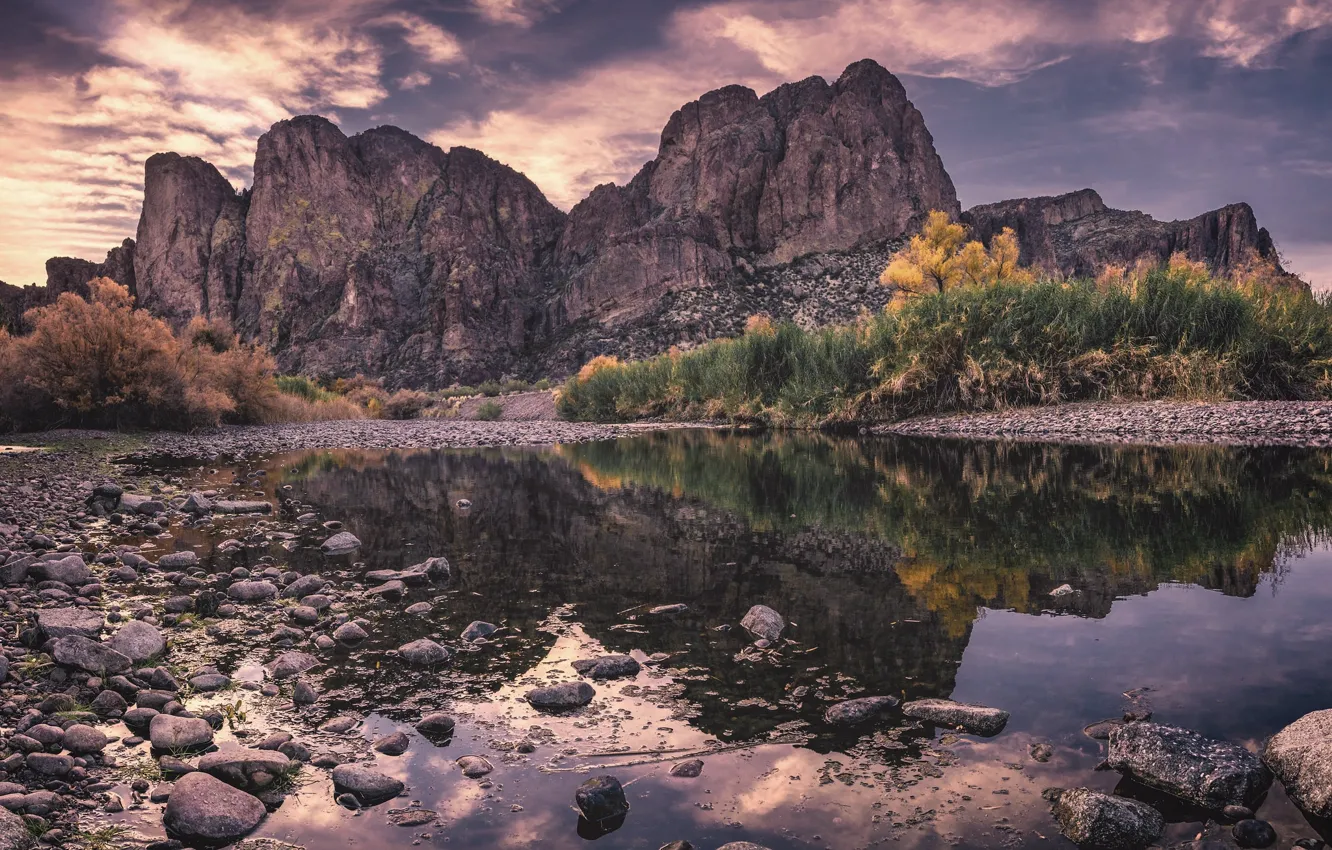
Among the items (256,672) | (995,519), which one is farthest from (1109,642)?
(256,672)

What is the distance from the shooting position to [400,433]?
2656 cm

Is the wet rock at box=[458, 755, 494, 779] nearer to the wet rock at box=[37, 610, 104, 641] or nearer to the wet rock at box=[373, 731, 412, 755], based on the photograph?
the wet rock at box=[373, 731, 412, 755]

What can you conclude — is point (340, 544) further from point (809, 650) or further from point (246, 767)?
point (809, 650)

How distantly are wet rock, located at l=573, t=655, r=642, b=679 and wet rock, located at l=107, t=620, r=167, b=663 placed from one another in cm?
227

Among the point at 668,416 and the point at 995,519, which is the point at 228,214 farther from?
the point at 995,519

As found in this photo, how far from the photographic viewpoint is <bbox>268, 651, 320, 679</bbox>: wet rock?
3.79 meters

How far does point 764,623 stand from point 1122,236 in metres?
141

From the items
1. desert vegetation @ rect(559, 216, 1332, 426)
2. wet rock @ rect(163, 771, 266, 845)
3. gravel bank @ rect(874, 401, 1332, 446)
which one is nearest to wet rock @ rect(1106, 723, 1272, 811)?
wet rock @ rect(163, 771, 266, 845)

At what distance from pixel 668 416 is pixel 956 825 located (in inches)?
1144

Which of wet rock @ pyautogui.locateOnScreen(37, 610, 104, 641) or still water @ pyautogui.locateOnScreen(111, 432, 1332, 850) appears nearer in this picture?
still water @ pyautogui.locateOnScreen(111, 432, 1332, 850)

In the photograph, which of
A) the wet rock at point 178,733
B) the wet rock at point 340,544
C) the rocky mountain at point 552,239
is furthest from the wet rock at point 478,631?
the rocky mountain at point 552,239

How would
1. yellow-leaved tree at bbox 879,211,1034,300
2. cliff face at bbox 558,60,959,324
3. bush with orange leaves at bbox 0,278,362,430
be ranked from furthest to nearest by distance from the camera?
cliff face at bbox 558,60,959,324 → yellow-leaved tree at bbox 879,211,1034,300 → bush with orange leaves at bbox 0,278,362,430

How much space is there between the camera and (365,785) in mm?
2648

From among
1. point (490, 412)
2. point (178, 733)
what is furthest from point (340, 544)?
point (490, 412)
